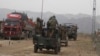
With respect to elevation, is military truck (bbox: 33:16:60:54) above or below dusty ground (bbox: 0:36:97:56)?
above

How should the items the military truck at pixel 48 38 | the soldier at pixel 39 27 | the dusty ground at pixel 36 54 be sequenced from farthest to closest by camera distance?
the soldier at pixel 39 27 < the military truck at pixel 48 38 < the dusty ground at pixel 36 54

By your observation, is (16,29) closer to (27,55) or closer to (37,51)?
(37,51)

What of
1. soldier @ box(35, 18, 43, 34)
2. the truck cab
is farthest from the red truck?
soldier @ box(35, 18, 43, 34)

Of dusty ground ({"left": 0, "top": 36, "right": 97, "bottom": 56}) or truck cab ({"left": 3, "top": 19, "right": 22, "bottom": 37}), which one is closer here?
dusty ground ({"left": 0, "top": 36, "right": 97, "bottom": 56})

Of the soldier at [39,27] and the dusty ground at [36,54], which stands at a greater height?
the soldier at [39,27]

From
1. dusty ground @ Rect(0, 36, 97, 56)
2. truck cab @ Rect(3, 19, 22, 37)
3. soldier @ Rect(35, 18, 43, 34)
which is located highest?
soldier @ Rect(35, 18, 43, 34)

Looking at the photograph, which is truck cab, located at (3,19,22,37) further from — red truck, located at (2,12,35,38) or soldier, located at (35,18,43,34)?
soldier, located at (35,18,43,34)

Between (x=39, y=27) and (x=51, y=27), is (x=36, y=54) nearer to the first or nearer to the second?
(x=51, y=27)

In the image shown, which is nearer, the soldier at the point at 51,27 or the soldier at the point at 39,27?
the soldier at the point at 51,27

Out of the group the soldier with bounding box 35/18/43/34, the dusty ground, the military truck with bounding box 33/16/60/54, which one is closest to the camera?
the dusty ground

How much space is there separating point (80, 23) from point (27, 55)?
116076mm

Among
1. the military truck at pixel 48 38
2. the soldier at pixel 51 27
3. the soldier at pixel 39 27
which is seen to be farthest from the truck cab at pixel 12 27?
the soldier at pixel 51 27

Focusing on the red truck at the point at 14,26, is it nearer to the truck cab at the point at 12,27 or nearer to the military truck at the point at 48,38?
the truck cab at the point at 12,27

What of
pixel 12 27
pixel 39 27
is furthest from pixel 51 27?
pixel 12 27
